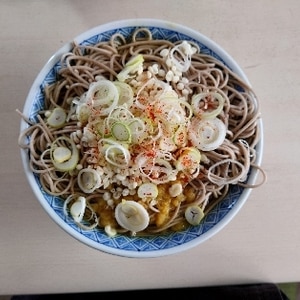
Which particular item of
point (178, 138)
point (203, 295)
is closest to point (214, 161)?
point (178, 138)

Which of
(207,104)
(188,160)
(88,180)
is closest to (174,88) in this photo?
(207,104)

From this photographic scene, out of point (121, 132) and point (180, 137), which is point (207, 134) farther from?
point (121, 132)

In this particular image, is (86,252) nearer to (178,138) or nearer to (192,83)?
(178,138)

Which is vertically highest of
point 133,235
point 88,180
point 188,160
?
point 188,160

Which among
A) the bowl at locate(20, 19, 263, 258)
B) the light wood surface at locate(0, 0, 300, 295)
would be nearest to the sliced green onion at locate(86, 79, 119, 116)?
the bowl at locate(20, 19, 263, 258)

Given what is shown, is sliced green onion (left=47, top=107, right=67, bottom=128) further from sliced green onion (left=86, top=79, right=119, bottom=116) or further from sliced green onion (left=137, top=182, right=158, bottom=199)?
sliced green onion (left=137, top=182, right=158, bottom=199)

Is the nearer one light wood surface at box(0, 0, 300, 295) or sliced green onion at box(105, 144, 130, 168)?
sliced green onion at box(105, 144, 130, 168)
